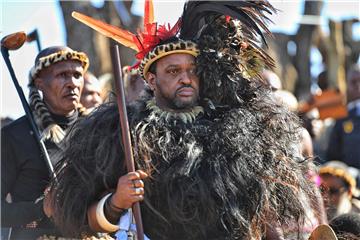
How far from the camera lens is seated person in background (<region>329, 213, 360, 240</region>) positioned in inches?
250

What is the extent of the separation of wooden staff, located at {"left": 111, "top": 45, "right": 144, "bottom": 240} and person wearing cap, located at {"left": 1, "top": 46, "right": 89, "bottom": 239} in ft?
3.47

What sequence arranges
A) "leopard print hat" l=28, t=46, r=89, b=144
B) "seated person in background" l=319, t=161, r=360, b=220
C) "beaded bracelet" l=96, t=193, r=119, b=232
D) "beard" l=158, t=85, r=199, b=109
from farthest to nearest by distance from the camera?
"seated person in background" l=319, t=161, r=360, b=220, "leopard print hat" l=28, t=46, r=89, b=144, "beard" l=158, t=85, r=199, b=109, "beaded bracelet" l=96, t=193, r=119, b=232

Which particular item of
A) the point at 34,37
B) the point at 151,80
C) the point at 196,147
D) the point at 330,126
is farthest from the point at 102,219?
the point at 330,126

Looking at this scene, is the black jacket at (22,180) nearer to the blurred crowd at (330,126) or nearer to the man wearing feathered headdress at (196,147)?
the blurred crowd at (330,126)

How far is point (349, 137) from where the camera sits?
32.0ft

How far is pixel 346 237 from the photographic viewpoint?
6.20 m

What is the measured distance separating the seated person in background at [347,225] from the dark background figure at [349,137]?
3129mm

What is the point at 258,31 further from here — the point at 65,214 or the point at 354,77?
the point at 354,77

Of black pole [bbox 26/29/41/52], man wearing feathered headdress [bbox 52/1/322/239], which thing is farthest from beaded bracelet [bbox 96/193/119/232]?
black pole [bbox 26/29/41/52]

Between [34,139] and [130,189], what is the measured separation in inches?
54.1

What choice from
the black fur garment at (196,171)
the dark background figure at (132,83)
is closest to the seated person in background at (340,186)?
the dark background figure at (132,83)

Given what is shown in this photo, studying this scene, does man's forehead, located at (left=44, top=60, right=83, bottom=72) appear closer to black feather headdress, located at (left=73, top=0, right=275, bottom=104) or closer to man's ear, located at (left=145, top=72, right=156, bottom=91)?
black feather headdress, located at (left=73, top=0, right=275, bottom=104)

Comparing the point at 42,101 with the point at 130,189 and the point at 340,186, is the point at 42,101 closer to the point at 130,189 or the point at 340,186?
the point at 130,189

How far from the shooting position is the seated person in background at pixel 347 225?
6340 millimetres
